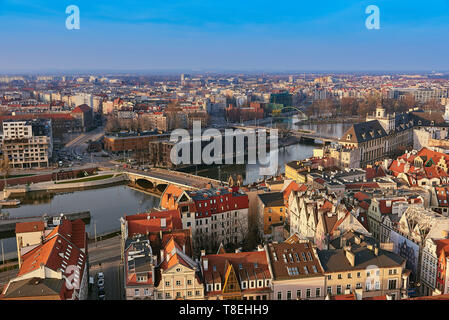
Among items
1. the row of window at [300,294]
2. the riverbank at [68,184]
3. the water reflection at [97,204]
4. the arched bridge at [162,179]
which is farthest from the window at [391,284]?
the riverbank at [68,184]

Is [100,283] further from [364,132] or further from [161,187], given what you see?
[364,132]

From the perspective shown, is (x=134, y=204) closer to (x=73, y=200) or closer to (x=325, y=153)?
(x=73, y=200)

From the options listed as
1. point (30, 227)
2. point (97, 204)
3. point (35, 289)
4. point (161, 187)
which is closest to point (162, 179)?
point (161, 187)

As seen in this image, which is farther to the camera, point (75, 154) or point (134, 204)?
point (75, 154)

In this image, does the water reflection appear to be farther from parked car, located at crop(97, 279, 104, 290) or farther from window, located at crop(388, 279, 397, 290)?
window, located at crop(388, 279, 397, 290)

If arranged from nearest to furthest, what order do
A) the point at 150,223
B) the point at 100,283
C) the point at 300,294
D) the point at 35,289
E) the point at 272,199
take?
1. the point at 35,289
2. the point at 300,294
3. the point at 100,283
4. the point at 150,223
5. the point at 272,199

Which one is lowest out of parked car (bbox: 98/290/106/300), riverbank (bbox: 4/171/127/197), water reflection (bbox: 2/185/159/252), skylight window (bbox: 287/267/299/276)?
water reflection (bbox: 2/185/159/252)

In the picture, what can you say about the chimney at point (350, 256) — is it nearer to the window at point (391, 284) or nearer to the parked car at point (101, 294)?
the window at point (391, 284)

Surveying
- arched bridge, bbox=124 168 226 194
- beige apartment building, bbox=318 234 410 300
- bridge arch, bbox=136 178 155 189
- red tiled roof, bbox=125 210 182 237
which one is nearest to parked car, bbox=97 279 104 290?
red tiled roof, bbox=125 210 182 237
